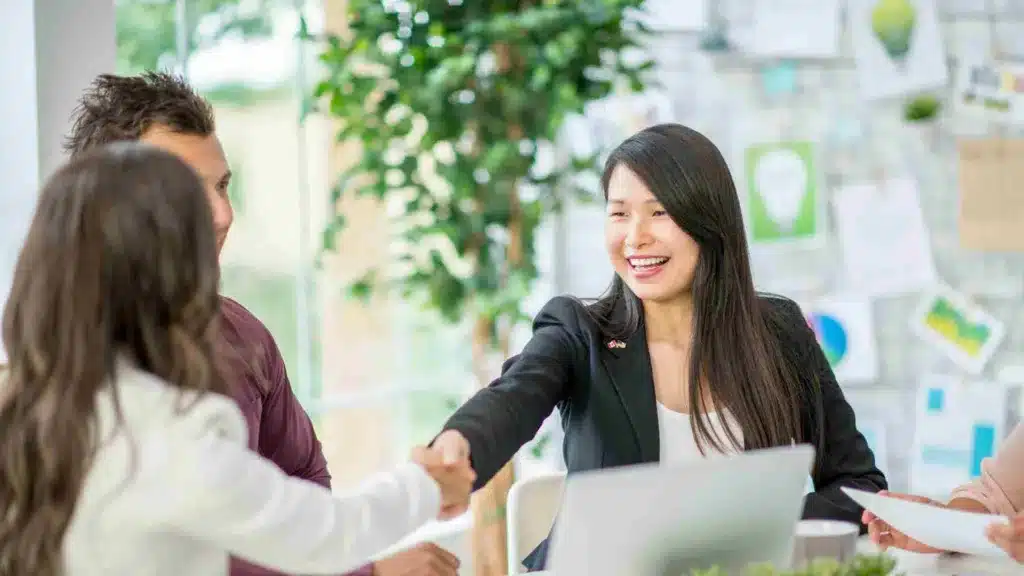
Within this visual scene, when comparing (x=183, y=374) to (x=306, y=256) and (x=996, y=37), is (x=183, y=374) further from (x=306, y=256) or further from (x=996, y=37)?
(x=996, y=37)

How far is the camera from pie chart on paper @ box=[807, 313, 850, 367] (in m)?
3.96

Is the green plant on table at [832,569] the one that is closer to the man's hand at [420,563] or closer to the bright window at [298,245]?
the man's hand at [420,563]

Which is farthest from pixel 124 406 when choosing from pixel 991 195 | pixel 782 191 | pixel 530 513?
pixel 991 195

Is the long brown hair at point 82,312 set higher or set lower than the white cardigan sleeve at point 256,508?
higher

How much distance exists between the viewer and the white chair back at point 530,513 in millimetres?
2051

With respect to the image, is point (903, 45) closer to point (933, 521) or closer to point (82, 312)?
point (933, 521)

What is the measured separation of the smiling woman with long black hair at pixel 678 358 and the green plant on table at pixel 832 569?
678mm

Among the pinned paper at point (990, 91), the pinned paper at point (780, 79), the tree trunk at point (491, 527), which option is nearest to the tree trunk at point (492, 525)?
the tree trunk at point (491, 527)

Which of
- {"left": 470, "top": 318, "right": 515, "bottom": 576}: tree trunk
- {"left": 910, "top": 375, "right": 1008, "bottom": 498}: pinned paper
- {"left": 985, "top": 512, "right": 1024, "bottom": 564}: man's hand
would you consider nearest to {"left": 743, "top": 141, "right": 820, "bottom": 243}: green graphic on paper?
{"left": 910, "top": 375, "right": 1008, "bottom": 498}: pinned paper

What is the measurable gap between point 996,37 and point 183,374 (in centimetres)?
331

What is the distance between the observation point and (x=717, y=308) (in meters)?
2.07

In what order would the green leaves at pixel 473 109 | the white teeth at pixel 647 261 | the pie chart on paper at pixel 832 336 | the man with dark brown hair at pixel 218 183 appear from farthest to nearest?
the pie chart on paper at pixel 832 336
the green leaves at pixel 473 109
the white teeth at pixel 647 261
the man with dark brown hair at pixel 218 183

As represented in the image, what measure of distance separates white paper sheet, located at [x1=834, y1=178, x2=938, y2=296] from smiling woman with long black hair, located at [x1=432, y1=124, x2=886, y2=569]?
191cm

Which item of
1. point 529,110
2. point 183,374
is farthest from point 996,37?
point 183,374
